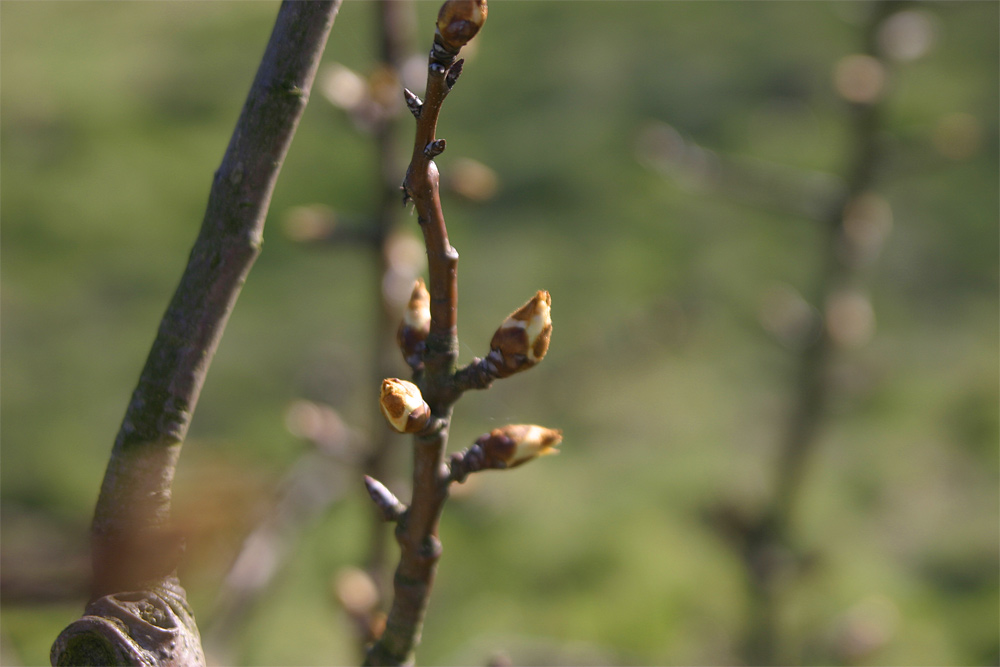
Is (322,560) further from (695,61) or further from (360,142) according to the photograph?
(695,61)

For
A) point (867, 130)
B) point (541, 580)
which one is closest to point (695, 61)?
point (867, 130)

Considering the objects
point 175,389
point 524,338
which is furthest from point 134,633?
point 524,338

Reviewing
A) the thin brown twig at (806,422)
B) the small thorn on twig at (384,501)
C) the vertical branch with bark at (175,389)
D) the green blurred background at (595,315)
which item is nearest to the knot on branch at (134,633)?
the vertical branch with bark at (175,389)

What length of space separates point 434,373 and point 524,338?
0.15 ft

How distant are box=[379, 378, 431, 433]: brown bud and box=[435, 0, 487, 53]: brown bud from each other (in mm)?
129

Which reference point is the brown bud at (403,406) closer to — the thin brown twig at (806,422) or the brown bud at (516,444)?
the brown bud at (516,444)

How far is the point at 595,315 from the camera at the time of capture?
2.03 metres

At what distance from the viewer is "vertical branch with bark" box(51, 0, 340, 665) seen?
355 mm

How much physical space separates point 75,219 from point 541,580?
1757 millimetres

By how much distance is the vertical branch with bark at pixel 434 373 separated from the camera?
0.93ft

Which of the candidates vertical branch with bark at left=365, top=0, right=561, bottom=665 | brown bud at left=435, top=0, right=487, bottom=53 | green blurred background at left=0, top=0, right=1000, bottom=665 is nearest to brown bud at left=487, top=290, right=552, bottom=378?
vertical branch with bark at left=365, top=0, right=561, bottom=665

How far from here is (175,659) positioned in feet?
1.22

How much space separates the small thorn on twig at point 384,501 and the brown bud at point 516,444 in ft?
0.18

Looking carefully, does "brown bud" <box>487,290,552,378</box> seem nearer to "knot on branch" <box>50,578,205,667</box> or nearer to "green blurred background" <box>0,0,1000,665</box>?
"knot on branch" <box>50,578,205,667</box>
